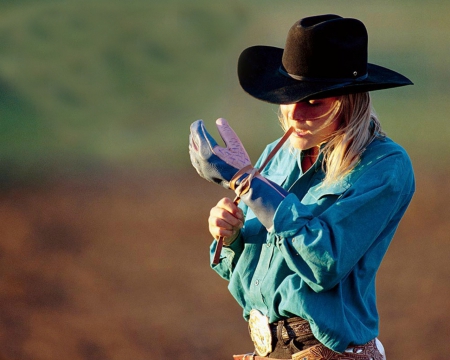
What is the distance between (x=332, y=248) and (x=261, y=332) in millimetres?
405

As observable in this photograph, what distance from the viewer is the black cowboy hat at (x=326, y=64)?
1838mm

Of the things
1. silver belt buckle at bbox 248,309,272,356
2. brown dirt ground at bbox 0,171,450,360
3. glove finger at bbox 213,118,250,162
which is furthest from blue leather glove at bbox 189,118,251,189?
brown dirt ground at bbox 0,171,450,360

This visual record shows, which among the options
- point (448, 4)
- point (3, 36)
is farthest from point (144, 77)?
point (448, 4)

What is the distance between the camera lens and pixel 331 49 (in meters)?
1.85

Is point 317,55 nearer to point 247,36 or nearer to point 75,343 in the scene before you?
point 75,343

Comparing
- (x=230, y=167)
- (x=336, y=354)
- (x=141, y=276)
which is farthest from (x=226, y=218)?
(x=141, y=276)

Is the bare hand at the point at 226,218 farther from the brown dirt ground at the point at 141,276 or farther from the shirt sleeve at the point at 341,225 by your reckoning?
the brown dirt ground at the point at 141,276

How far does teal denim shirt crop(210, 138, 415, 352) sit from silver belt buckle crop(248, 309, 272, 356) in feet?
0.07

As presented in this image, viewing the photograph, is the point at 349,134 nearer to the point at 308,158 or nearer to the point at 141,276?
the point at 308,158

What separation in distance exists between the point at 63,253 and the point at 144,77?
59.2 inches

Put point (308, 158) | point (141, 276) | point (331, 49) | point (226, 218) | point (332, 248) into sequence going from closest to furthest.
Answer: point (332, 248) < point (331, 49) < point (226, 218) < point (308, 158) < point (141, 276)

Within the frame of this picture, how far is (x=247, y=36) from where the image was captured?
5.70 metres

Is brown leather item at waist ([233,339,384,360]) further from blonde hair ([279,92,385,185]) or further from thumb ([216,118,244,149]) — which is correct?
thumb ([216,118,244,149])

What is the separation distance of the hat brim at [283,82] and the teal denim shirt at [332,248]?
0.51ft
